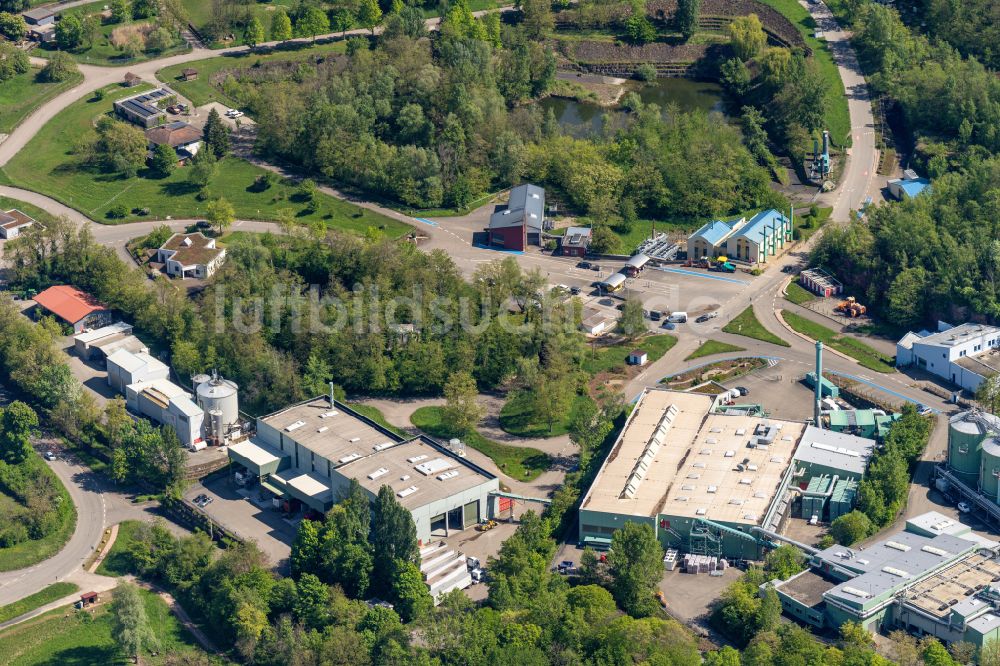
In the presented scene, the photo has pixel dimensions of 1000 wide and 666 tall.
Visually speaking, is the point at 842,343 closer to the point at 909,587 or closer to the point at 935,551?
the point at 935,551

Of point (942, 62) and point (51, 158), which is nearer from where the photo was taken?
point (51, 158)

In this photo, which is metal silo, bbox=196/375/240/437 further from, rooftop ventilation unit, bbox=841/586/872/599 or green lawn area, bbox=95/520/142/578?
rooftop ventilation unit, bbox=841/586/872/599

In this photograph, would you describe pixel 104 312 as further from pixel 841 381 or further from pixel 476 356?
pixel 841 381

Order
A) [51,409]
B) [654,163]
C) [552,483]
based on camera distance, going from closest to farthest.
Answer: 1. [552,483]
2. [51,409]
3. [654,163]

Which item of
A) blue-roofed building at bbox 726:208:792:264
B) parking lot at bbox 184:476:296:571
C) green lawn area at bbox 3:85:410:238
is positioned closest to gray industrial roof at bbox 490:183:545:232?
green lawn area at bbox 3:85:410:238

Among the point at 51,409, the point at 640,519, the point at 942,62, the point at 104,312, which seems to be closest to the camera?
the point at 640,519

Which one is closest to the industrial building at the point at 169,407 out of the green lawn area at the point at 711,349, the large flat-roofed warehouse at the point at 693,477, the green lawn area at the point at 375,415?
the green lawn area at the point at 375,415

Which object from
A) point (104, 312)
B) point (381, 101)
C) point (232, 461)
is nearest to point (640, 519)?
point (232, 461)
